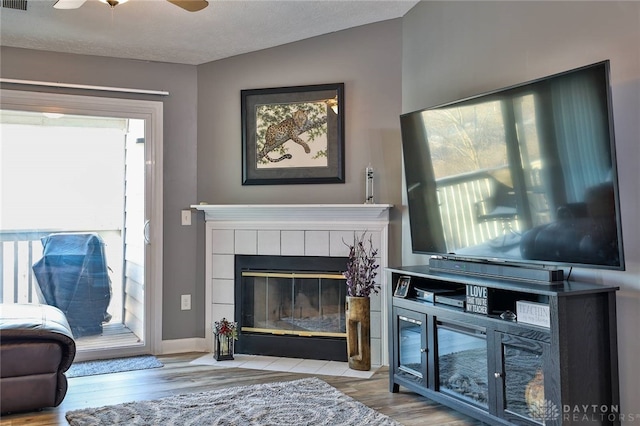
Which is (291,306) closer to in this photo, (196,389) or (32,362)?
(196,389)

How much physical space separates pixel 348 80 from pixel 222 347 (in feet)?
7.25

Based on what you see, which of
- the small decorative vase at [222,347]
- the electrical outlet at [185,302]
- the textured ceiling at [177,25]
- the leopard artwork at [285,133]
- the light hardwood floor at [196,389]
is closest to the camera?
the light hardwood floor at [196,389]

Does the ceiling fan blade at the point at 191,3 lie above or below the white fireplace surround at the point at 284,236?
above

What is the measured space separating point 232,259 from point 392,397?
1744 mm

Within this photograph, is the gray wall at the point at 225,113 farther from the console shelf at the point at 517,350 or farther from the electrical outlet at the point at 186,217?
the console shelf at the point at 517,350

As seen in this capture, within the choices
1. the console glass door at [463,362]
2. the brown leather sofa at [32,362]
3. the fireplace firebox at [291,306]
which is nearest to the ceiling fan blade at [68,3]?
the brown leather sofa at [32,362]

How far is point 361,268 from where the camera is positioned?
13.0ft

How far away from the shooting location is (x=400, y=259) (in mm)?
4027

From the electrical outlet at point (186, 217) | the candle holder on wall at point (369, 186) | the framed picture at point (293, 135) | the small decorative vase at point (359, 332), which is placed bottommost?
the small decorative vase at point (359, 332)

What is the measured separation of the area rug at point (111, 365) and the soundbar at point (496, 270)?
7.15ft

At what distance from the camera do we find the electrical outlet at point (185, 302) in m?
4.48

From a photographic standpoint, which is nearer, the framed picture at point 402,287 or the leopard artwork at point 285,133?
the framed picture at point 402,287

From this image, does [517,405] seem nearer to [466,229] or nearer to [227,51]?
[466,229]

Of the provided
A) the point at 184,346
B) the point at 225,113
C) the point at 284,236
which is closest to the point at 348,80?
the point at 225,113
